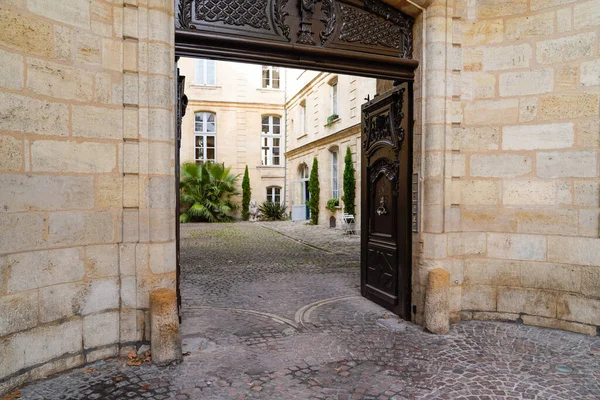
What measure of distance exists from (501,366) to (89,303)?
3.37m

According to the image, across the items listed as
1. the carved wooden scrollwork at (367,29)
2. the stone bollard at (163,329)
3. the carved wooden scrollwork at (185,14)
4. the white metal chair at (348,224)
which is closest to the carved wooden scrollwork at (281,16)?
the carved wooden scrollwork at (367,29)

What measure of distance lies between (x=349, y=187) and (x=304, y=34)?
432 inches

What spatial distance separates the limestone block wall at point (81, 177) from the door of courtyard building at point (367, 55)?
43cm

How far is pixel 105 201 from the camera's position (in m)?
3.34

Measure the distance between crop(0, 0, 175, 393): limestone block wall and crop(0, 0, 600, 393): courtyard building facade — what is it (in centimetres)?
1

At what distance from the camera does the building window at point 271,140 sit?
24.5m

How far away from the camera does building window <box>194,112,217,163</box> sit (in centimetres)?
2322

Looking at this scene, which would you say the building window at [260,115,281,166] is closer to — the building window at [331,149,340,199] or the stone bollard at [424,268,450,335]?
the building window at [331,149,340,199]

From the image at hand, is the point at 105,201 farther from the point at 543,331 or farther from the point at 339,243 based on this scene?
the point at 339,243

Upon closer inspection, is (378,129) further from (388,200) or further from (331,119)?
(331,119)

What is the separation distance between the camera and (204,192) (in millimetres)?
20969

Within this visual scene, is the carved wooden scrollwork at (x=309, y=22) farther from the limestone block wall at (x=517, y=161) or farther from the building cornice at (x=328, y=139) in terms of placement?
the building cornice at (x=328, y=139)

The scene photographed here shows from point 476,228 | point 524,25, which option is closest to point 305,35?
point 524,25

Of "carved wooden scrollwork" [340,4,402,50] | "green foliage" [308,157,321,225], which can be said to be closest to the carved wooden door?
"carved wooden scrollwork" [340,4,402,50]
